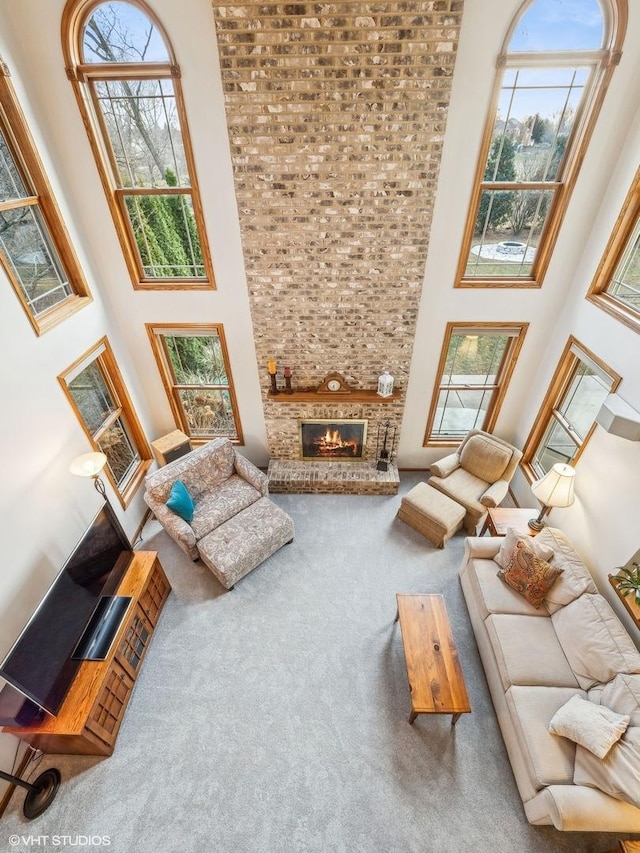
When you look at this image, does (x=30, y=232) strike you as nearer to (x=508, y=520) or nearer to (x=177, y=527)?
(x=177, y=527)

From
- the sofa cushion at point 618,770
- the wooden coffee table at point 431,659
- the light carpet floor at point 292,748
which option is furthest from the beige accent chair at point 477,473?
the sofa cushion at point 618,770

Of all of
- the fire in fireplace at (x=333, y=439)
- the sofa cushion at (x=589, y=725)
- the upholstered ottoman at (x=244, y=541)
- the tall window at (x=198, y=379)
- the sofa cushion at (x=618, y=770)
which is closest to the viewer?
the sofa cushion at (x=618, y=770)

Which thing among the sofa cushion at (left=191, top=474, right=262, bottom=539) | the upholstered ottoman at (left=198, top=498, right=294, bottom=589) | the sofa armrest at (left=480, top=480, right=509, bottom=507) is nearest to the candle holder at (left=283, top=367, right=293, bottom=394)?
the sofa cushion at (left=191, top=474, right=262, bottom=539)

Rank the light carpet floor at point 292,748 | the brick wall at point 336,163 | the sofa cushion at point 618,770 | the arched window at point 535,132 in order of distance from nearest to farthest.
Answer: the sofa cushion at point 618,770 → the light carpet floor at point 292,748 → the brick wall at point 336,163 → the arched window at point 535,132

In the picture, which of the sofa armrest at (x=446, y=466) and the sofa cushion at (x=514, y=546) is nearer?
the sofa cushion at (x=514, y=546)

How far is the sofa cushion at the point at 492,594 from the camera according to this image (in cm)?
346

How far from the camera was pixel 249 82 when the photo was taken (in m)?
3.25

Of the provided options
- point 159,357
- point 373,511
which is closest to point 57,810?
point 373,511

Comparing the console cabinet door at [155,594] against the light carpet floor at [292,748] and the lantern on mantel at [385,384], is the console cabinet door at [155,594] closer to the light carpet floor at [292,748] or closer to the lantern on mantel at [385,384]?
the light carpet floor at [292,748]

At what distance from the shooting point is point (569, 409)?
4.32 meters

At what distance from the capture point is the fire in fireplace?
16.9ft

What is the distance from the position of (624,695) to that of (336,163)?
4.70 m

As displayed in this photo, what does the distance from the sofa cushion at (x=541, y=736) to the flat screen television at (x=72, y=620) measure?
127 inches

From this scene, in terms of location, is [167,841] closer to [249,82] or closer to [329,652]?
[329,652]
